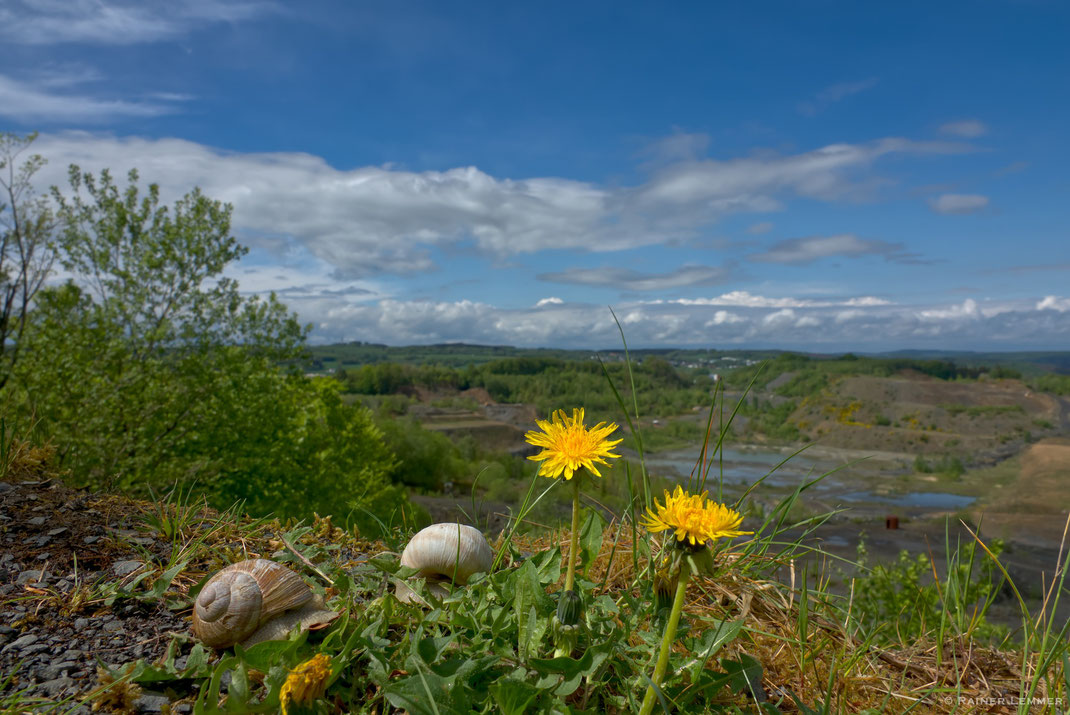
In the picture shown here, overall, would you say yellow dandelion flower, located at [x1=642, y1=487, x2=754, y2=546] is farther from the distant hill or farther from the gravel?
the distant hill

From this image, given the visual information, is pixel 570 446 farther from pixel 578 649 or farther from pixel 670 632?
pixel 578 649

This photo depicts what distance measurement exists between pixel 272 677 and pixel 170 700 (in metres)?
0.43

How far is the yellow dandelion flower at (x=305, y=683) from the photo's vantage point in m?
1.58

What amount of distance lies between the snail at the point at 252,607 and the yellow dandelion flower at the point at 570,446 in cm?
106

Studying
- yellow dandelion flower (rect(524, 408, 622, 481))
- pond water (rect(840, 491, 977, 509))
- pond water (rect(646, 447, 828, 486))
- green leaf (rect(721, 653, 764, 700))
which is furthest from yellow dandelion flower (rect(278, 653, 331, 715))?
pond water (rect(840, 491, 977, 509))

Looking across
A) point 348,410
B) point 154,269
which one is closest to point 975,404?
point 348,410

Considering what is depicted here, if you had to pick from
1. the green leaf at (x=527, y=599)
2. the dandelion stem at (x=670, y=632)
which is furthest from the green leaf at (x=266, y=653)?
the dandelion stem at (x=670, y=632)

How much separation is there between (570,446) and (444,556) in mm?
861

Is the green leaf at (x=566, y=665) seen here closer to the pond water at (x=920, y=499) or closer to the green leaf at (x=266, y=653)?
the green leaf at (x=266, y=653)

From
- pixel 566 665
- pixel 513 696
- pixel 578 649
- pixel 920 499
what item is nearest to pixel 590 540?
pixel 578 649

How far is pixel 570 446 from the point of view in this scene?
1816 millimetres

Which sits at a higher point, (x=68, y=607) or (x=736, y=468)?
(x=68, y=607)

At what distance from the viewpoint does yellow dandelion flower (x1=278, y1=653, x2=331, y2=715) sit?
1583mm

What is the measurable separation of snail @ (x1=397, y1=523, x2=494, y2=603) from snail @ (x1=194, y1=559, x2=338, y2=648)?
0.35 m
